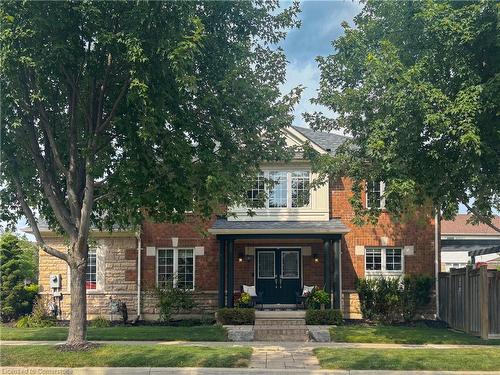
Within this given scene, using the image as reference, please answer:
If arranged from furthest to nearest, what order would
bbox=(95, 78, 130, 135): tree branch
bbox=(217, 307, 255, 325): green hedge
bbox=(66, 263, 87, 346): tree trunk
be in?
1. bbox=(217, 307, 255, 325): green hedge
2. bbox=(66, 263, 87, 346): tree trunk
3. bbox=(95, 78, 130, 135): tree branch

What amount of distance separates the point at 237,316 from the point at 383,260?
6338 millimetres

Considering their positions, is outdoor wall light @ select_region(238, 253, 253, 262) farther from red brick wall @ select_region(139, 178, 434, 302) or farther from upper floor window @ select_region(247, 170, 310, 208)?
upper floor window @ select_region(247, 170, 310, 208)

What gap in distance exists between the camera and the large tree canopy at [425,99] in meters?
11.6

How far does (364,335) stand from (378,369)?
195 inches

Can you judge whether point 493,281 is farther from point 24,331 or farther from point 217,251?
point 24,331

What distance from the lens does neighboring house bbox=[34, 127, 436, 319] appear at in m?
20.8

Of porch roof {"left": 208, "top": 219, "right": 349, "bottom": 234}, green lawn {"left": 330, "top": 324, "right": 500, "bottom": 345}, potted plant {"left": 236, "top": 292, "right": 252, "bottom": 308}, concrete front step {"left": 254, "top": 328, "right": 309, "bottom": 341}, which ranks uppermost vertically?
porch roof {"left": 208, "top": 219, "right": 349, "bottom": 234}

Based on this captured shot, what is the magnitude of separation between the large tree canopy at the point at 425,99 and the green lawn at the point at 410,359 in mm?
3328

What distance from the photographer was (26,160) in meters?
13.3

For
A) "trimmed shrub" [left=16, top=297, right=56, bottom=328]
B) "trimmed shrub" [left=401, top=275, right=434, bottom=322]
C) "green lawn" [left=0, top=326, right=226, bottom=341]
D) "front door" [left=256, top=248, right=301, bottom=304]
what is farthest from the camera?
"front door" [left=256, top=248, right=301, bottom=304]

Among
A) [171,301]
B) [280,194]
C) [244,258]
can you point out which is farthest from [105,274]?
[280,194]

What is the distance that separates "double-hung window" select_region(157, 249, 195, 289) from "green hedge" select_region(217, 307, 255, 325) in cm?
321

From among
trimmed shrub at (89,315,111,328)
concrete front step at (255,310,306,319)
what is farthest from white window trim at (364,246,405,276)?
trimmed shrub at (89,315,111,328)

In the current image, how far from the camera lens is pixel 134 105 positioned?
11.5 meters
